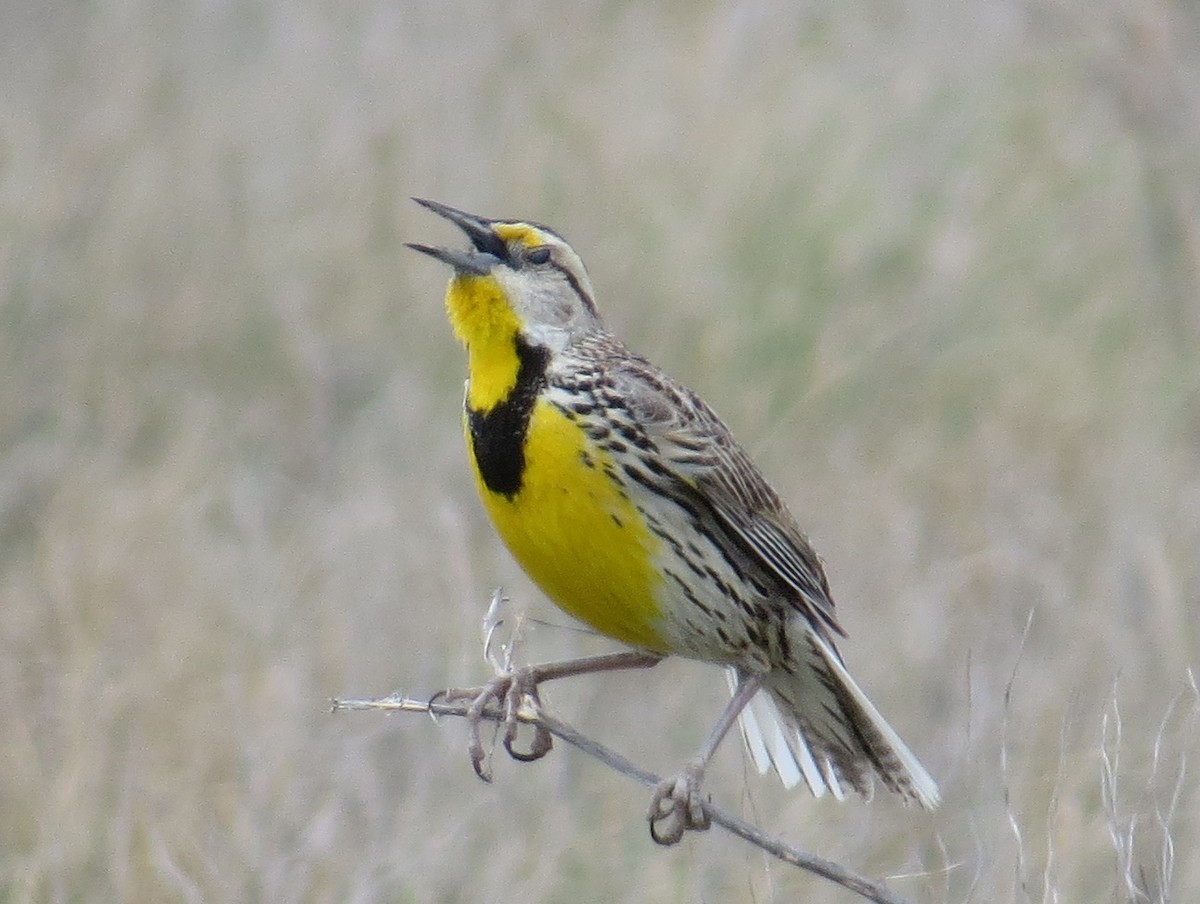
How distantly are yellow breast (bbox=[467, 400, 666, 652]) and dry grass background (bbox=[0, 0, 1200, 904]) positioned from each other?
1.42 feet

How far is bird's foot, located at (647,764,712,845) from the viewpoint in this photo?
3.67 m

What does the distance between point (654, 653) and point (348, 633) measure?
3.85ft

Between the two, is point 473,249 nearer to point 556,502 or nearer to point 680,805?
point 556,502

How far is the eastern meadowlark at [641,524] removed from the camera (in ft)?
12.2

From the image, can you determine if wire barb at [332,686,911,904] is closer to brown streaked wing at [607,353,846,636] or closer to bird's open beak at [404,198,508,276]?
brown streaked wing at [607,353,846,636]

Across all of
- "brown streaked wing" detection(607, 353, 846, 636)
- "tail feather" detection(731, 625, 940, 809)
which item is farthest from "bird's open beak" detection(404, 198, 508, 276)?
"tail feather" detection(731, 625, 940, 809)

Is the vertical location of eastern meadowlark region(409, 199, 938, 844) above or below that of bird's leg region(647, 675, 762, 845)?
above

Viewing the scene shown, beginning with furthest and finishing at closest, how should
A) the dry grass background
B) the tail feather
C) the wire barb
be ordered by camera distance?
the dry grass background < the tail feather < the wire barb

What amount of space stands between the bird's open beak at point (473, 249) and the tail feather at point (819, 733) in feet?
2.41

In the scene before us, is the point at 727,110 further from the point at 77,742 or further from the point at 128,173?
the point at 77,742

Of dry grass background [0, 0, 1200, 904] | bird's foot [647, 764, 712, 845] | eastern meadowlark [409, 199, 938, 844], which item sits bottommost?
dry grass background [0, 0, 1200, 904]

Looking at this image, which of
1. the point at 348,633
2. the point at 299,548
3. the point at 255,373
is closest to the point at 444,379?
the point at 255,373

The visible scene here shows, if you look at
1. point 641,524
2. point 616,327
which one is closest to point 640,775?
point 641,524

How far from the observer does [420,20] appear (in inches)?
304
